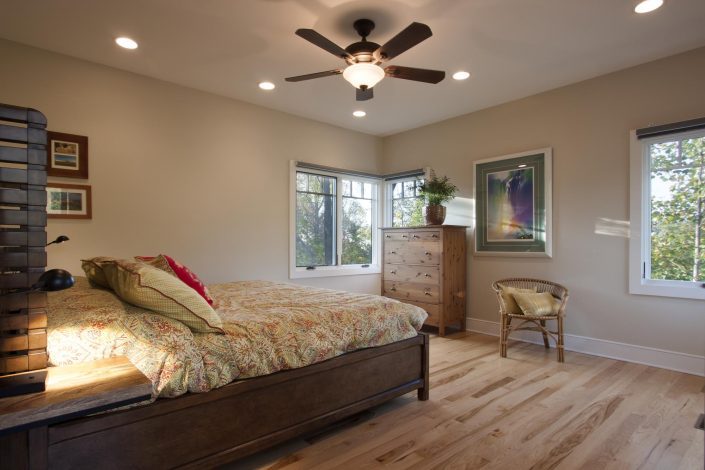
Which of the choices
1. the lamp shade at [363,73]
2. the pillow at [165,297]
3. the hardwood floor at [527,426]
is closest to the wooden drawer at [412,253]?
the hardwood floor at [527,426]

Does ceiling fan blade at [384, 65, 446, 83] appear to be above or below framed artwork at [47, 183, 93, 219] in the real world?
above

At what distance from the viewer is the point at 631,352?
3447 millimetres

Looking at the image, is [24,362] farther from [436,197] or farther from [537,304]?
[436,197]

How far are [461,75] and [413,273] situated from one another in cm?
228

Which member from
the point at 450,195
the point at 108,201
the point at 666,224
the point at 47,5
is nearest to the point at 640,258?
the point at 666,224

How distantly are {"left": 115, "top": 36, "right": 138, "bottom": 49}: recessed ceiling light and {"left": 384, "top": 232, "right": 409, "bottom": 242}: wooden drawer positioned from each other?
3.31m

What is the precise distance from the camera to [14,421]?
3.21 feet

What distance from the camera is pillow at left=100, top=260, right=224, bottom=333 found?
1.67 m

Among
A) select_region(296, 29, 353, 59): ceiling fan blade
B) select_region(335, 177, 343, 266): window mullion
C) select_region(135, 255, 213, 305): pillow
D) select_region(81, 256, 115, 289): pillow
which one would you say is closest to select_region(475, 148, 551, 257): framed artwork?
select_region(335, 177, 343, 266): window mullion

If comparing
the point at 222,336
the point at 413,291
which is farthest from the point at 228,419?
the point at 413,291

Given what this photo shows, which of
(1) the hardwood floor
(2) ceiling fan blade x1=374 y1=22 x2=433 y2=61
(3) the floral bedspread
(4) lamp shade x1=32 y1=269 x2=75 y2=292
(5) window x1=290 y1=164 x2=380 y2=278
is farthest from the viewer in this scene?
(5) window x1=290 y1=164 x2=380 y2=278

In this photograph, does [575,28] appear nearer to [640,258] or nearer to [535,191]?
[535,191]

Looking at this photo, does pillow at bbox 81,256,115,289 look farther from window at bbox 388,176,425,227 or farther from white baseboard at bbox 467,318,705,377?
white baseboard at bbox 467,318,705,377

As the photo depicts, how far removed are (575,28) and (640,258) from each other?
2059 mm
